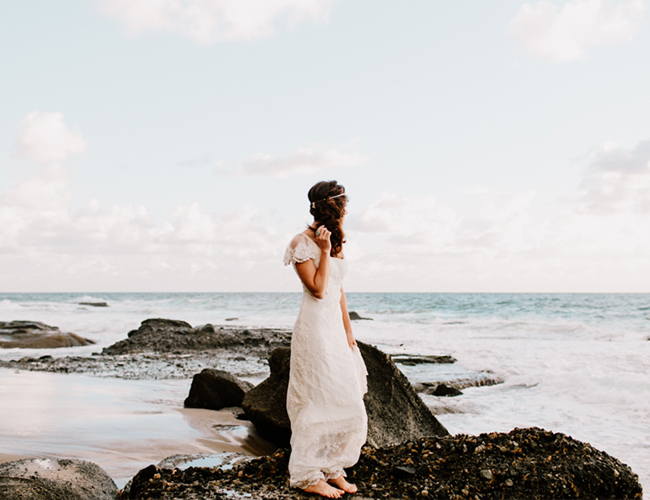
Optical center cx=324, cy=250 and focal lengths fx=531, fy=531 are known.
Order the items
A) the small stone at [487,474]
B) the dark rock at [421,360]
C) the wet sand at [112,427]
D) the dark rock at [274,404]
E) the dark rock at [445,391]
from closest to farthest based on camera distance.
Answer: the small stone at [487,474]
the wet sand at [112,427]
the dark rock at [274,404]
the dark rock at [445,391]
the dark rock at [421,360]

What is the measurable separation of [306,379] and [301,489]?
2.63 feet

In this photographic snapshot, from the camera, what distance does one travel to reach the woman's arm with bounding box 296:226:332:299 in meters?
3.88

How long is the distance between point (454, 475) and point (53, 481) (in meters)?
2.93

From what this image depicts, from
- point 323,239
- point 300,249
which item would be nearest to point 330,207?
point 323,239

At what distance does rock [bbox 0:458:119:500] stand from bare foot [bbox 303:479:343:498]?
1495 mm

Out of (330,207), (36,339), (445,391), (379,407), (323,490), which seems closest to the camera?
(323,490)

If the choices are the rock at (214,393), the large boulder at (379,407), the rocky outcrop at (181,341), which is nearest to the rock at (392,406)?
the large boulder at (379,407)

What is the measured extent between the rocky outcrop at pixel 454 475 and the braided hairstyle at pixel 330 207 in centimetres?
186

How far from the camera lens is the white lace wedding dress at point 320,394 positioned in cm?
382

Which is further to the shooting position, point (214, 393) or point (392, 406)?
point (214, 393)

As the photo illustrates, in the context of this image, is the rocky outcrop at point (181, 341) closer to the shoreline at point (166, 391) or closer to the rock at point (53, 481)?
the shoreline at point (166, 391)

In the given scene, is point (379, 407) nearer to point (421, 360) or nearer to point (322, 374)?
point (322, 374)

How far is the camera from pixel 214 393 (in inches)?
314

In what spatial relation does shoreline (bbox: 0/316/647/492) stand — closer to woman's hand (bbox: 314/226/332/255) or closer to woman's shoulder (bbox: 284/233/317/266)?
woman's shoulder (bbox: 284/233/317/266)
